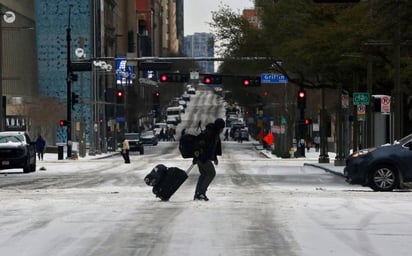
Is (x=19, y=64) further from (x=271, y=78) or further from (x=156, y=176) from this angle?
(x=156, y=176)

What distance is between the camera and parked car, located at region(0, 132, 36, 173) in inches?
1538

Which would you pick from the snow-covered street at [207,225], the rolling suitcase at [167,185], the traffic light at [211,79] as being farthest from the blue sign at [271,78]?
the rolling suitcase at [167,185]

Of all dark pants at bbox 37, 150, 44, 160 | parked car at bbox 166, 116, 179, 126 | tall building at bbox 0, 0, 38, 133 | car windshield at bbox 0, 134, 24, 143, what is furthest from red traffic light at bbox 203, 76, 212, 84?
parked car at bbox 166, 116, 179, 126

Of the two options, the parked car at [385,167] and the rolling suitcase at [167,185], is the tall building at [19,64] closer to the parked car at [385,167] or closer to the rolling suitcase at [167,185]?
the parked car at [385,167]

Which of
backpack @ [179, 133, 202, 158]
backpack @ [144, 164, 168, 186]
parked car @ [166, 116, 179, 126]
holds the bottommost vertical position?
parked car @ [166, 116, 179, 126]

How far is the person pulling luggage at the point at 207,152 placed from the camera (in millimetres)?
19172

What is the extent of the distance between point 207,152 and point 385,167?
713 cm

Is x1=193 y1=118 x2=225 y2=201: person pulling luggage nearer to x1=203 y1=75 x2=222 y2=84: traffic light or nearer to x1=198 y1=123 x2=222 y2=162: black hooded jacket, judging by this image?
x1=198 y1=123 x2=222 y2=162: black hooded jacket

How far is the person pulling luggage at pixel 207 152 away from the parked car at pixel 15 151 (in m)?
20.9

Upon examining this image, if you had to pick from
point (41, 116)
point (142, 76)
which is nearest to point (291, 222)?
point (41, 116)

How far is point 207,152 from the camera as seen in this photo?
19.2 meters

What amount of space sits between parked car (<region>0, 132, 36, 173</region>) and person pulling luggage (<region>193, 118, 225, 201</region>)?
20.9 m

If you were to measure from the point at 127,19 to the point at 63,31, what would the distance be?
183ft

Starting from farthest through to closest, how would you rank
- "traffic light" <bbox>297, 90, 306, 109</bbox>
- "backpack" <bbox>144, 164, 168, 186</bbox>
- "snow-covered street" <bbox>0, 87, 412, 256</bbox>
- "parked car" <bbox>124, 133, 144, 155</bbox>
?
"parked car" <bbox>124, 133, 144, 155</bbox> → "traffic light" <bbox>297, 90, 306, 109</bbox> → "backpack" <bbox>144, 164, 168, 186</bbox> → "snow-covered street" <bbox>0, 87, 412, 256</bbox>
